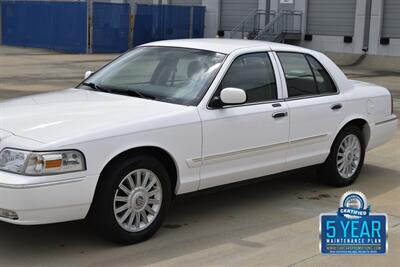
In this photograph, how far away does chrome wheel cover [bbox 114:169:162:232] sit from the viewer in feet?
15.3

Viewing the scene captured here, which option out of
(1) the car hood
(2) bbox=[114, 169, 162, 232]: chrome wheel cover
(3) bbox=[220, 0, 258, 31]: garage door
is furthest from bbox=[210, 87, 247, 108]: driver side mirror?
(3) bbox=[220, 0, 258, 31]: garage door

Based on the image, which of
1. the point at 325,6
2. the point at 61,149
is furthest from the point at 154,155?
the point at 325,6

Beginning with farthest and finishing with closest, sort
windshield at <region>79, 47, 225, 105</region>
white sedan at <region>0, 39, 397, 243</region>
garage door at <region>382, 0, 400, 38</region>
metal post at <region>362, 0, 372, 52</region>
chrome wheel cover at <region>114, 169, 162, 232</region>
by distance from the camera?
metal post at <region>362, 0, 372, 52</region> < garage door at <region>382, 0, 400, 38</region> < windshield at <region>79, 47, 225, 105</region> < chrome wheel cover at <region>114, 169, 162, 232</region> < white sedan at <region>0, 39, 397, 243</region>

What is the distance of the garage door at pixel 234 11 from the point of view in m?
32.8

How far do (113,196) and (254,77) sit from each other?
6.20 ft

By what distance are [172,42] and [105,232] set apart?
223 centimetres

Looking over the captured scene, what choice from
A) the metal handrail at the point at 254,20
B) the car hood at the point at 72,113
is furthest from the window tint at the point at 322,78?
the metal handrail at the point at 254,20

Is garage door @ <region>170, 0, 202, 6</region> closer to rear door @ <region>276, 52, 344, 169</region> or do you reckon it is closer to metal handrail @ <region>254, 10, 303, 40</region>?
metal handrail @ <region>254, 10, 303, 40</region>

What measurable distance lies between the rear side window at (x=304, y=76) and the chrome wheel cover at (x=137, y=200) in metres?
1.81

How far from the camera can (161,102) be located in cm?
516

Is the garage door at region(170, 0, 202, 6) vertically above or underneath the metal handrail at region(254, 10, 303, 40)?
above

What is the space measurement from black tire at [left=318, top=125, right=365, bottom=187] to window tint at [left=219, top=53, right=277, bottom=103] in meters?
1.07

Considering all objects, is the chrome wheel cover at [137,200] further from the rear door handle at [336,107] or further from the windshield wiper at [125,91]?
the rear door handle at [336,107]

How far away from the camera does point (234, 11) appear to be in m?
33.7
